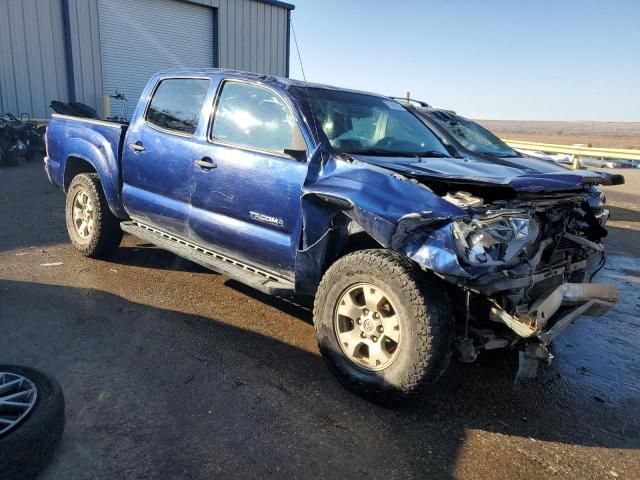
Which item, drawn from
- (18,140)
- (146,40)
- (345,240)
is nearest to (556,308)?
(345,240)

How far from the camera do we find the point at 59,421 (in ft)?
7.80

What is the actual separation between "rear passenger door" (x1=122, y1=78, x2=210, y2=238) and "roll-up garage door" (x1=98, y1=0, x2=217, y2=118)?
11674 mm

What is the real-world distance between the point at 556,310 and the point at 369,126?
6.47ft

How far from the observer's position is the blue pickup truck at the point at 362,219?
2.73 m

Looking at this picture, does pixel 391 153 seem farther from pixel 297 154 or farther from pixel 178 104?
pixel 178 104

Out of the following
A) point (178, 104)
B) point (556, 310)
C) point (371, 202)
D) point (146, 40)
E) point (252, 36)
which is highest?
point (252, 36)

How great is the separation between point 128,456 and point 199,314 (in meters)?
1.76

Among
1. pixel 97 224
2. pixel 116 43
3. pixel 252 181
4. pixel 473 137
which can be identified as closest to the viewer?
pixel 252 181

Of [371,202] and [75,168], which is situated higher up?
[371,202]

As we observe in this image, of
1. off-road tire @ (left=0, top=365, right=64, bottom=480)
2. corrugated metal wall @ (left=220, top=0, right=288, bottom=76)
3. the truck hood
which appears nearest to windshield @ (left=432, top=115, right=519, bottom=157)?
the truck hood

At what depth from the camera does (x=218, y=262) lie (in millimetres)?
3992

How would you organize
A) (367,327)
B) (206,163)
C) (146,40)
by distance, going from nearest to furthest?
(367,327) → (206,163) → (146,40)

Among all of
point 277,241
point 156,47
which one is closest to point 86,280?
point 277,241

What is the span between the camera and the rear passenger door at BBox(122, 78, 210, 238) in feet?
13.7
